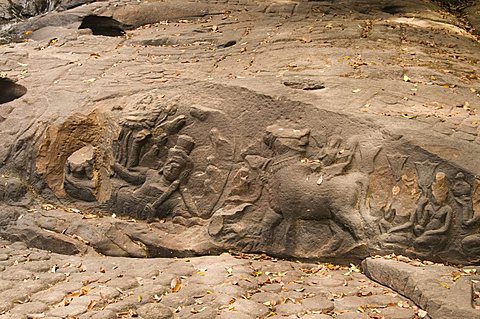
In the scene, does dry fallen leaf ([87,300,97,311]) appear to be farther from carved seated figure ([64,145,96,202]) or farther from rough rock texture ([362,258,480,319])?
rough rock texture ([362,258,480,319])

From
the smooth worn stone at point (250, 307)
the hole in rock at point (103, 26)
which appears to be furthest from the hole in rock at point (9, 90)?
the smooth worn stone at point (250, 307)

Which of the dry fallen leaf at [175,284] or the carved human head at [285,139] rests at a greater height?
the carved human head at [285,139]

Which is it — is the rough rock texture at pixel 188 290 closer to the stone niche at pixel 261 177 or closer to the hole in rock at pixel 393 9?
the stone niche at pixel 261 177

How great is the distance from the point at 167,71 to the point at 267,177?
6.49 feet

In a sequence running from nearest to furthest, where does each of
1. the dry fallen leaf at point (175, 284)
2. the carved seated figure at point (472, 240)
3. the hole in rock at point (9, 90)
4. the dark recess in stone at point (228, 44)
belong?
1. the carved seated figure at point (472, 240)
2. the dry fallen leaf at point (175, 284)
3. the hole in rock at point (9, 90)
4. the dark recess in stone at point (228, 44)

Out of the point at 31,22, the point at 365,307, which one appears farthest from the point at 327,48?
the point at 31,22

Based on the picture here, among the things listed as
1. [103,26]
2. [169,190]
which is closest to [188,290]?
[169,190]

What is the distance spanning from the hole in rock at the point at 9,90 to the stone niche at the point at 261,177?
106 centimetres

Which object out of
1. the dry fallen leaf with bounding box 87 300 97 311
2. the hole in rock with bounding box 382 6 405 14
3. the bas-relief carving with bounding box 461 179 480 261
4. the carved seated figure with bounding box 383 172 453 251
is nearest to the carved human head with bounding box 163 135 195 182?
the dry fallen leaf with bounding box 87 300 97 311


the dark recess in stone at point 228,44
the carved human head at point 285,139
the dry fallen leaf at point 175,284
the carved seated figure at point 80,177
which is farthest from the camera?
the dark recess in stone at point 228,44

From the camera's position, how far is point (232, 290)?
15.1 ft

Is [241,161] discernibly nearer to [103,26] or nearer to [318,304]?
[318,304]

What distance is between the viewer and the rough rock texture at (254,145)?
4.90 meters

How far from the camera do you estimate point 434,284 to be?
4.23 metres
